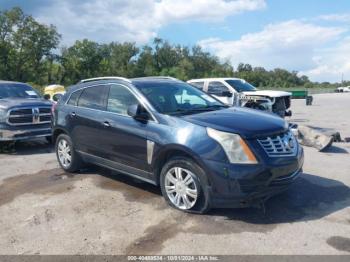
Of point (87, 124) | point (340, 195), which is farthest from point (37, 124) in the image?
point (340, 195)

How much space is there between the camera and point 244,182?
4.62m

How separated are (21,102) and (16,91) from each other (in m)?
1.19

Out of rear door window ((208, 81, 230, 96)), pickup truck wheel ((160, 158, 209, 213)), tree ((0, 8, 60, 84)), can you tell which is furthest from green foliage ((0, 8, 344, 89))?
pickup truck wheel ((160, 158, 209, 213))

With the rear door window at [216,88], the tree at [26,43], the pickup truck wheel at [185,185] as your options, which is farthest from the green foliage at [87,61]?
the pickup truck wheel at [185,185]

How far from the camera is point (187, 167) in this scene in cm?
501

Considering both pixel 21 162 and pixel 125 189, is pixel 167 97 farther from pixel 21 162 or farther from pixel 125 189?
pixel 21 162

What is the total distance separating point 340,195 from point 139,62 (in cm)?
8213

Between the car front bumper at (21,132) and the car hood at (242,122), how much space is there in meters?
6.00

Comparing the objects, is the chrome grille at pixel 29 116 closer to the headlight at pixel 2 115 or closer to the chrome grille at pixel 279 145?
the headlight at pixel 2 115

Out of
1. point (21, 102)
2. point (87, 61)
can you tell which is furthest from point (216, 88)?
point (87, 61)

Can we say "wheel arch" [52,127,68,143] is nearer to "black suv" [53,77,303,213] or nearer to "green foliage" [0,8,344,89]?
"black suv" [53,77,303,213]

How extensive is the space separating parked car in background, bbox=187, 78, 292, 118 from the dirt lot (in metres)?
6.44

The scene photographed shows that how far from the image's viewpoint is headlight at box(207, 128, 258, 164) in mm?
4645

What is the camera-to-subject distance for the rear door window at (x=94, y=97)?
255 inches
